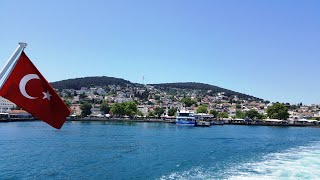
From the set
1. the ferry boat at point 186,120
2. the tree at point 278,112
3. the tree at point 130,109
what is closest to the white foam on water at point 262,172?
the ferry boat at point 186,120

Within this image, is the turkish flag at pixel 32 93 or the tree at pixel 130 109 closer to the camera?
the turkish flag at pixel 32 93

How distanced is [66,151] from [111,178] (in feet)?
36.8

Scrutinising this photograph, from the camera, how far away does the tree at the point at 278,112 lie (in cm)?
10519

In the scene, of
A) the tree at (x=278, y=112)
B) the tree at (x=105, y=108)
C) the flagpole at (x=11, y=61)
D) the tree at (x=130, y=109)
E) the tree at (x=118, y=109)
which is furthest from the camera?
the tree at (x=105, y=108)

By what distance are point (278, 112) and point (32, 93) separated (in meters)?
106

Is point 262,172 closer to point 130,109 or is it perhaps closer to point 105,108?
point 130,109

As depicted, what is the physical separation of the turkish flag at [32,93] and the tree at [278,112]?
10565 centimetres

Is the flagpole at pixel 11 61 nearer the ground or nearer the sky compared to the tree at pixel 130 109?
nearer the ground

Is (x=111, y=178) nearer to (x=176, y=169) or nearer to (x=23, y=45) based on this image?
(x=176, y=169)

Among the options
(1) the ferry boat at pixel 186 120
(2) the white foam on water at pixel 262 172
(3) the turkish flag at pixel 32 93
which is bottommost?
(2) the white foam on water at pixel 262 172

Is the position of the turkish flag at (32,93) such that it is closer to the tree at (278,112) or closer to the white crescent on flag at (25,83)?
the white crescent on flag at (25,83)

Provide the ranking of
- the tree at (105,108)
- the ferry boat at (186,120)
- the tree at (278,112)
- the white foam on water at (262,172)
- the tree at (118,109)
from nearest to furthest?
the white foam on water at (262,172)
the ferry boat at (186,120)
the tree at (278,112)
the tree at (118,109)
the tree at (105,108)

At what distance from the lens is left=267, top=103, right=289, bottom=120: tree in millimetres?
105188

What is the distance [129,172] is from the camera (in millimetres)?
19766
